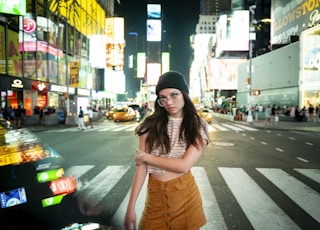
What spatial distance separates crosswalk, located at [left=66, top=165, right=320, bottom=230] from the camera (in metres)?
4.40

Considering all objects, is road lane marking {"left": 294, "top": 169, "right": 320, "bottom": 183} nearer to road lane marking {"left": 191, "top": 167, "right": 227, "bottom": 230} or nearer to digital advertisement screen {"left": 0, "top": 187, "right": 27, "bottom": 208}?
road lane marking {"left": 191, "top": 167, "right": 227, "bottom": 230}

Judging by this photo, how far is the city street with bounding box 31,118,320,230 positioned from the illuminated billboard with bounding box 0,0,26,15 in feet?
47.1

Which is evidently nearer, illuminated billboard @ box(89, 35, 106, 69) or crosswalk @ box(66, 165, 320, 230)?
crosswalk @ box(66, 165, 320, 230)

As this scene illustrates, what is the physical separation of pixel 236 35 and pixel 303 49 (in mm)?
51905

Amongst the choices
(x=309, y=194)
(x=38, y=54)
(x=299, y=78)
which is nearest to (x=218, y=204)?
(x=309, y=194)

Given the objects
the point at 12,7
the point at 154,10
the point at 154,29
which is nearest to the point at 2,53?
the point at 12,7

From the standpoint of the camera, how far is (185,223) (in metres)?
2.22

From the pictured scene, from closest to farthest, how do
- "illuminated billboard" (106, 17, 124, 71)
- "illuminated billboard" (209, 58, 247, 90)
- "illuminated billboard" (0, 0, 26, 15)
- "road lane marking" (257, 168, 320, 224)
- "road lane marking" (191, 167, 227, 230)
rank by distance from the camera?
"road lane marking" (191, 167, 227, 230)
"road lane marking" (257, 168, 320, 224)
"illuminated billboard" (0, 0, 26, 15)
"illuminated billboard" (106, 17, 124, 71)
"illuminated billboard" (209, 58, 247, 90)

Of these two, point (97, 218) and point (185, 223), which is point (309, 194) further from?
point (185, 223)

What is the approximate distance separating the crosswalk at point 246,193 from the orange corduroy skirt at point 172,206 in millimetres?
2071

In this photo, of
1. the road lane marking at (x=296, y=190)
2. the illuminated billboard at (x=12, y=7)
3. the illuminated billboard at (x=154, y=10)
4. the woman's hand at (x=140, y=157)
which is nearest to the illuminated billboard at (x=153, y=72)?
the illuminated billboard at (x=154, y=10)

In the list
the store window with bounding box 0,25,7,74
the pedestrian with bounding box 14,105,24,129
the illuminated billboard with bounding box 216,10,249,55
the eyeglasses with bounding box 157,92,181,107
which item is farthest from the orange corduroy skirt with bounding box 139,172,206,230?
the illuminated billboard with bounding box 216,10,249,55

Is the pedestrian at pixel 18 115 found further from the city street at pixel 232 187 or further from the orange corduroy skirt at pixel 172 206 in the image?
the orange corduroy skirt at pixel 172 206

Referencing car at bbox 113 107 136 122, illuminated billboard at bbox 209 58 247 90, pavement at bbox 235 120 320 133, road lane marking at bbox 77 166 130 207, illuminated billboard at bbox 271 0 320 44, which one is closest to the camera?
road lane marking at bbox 77 166 130 207
